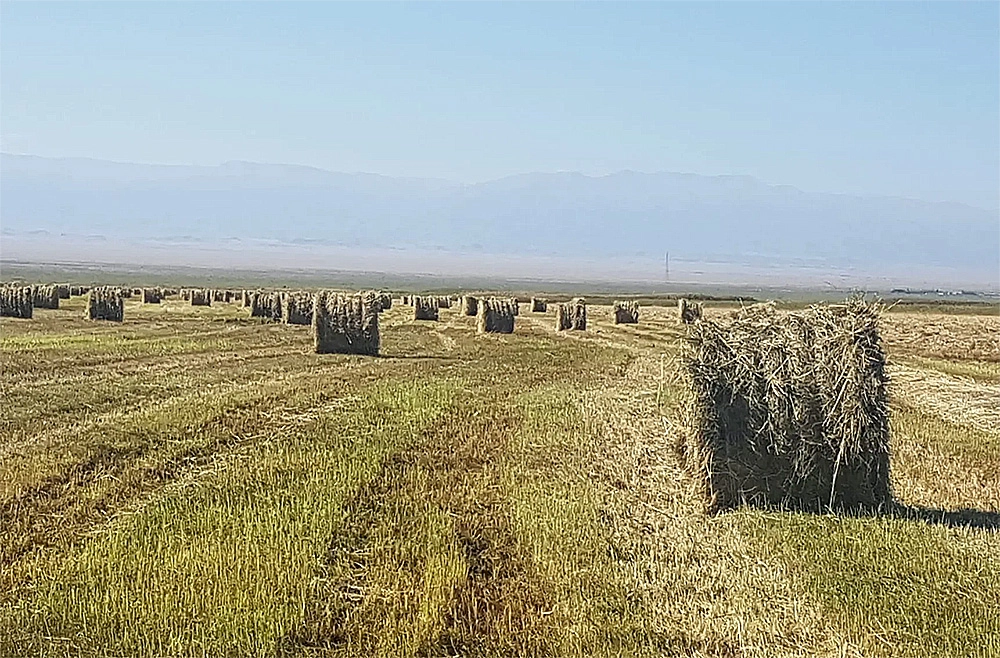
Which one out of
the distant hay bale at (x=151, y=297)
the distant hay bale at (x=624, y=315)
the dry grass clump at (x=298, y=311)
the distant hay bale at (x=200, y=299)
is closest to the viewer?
the dry grass clump at (x=298, y=311)

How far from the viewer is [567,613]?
7.49 m

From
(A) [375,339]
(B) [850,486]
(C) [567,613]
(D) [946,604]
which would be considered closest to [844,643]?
(D) [946,604]

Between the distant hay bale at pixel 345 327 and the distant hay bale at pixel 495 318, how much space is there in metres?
10.6

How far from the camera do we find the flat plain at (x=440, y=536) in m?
7.18

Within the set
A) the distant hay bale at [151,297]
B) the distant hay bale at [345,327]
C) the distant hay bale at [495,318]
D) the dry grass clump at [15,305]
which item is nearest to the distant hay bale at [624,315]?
the distant hay bale at [495,318]

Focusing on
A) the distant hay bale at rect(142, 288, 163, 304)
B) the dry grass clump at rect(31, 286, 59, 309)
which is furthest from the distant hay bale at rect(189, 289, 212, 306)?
the dry grass clump at rect(31, 286, 59, 309)

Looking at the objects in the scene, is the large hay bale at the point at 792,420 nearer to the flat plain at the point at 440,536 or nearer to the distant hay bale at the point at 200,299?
the flat plain at the point at 440,536

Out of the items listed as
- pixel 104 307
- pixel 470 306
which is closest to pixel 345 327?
pixel 104 307

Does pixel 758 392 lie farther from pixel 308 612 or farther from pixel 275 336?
pixel 275 336

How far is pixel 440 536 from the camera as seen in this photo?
366 inches

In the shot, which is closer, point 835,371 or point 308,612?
point 308,612

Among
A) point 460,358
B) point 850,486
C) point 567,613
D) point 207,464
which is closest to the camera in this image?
point 567,613

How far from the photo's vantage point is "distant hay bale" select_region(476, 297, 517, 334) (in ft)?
126

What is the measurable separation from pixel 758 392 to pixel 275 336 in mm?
23367
